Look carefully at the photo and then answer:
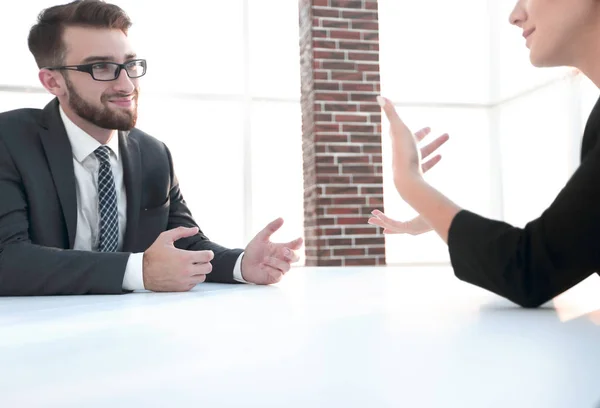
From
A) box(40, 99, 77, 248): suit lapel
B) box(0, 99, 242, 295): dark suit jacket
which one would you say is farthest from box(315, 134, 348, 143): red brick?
box(40, 99, 77, 248): suit lapel

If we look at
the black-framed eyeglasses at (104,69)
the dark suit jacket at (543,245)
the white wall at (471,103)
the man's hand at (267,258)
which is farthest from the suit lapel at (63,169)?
the white wall at (471,103)

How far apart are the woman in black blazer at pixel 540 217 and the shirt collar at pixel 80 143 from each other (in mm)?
967

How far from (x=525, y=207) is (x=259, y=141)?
275 cm

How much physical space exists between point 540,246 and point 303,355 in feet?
1.24

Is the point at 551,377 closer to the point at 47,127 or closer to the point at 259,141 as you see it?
the point at 47,127

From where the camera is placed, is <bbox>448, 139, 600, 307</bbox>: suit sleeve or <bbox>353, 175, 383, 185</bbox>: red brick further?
<bbox>353, 175, 383, 185</bbox>: red brick

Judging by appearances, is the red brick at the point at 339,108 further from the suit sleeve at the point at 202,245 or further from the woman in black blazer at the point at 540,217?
the woman in black blazer at the point at 540,217

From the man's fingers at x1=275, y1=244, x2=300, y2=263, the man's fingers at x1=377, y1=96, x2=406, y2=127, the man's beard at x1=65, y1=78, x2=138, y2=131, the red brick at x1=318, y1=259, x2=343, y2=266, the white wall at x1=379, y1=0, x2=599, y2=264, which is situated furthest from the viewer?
the white wall at x1=379, y1=0, x2=599, y2=264

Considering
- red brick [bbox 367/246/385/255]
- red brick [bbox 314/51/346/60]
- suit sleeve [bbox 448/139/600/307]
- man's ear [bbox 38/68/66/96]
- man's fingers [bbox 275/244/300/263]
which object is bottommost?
red brick [bbox 367/246/385/255]

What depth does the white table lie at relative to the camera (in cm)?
44

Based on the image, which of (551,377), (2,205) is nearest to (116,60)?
(2,205)

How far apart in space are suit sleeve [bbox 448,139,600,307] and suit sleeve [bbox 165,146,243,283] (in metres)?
0.79

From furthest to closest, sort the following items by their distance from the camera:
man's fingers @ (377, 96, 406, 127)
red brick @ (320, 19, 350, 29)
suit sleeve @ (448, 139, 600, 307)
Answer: red brick @ (320, 19, 350, 29), man's fingers @ (377, 96, 406, 127), suit sleeve @ (448, 139, 600, 307)

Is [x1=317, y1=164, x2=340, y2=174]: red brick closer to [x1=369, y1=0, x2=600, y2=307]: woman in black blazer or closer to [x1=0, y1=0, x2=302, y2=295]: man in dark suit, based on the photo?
[x1=0, y1=0, x2=302, y2=295]: man in dark suit
